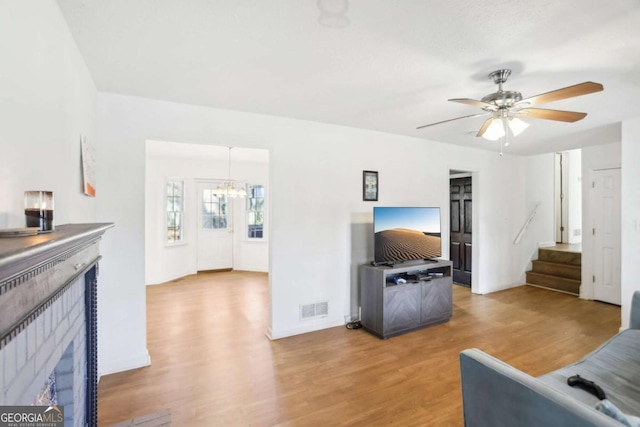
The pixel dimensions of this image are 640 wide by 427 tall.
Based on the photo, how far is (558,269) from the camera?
5367 mm

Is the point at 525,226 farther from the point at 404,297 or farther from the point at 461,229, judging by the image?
the point at 404,297

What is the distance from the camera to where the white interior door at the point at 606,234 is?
176 inches

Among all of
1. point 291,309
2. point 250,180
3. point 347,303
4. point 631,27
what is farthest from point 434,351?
point 250,180

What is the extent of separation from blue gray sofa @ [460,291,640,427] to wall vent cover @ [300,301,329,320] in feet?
7.17

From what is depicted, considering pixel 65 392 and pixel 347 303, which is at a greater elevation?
pixel 65 392

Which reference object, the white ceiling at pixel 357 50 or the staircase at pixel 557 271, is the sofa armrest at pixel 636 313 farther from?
the staircase at pixel 557 271

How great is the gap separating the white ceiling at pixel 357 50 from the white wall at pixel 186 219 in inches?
118

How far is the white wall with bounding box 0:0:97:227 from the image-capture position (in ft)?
3.21

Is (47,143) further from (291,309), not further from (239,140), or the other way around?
(291,309)

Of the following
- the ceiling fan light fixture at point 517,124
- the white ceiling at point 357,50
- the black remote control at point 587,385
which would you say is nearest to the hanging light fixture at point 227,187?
the white ceiling at point 357,50

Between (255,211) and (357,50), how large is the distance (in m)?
5.42

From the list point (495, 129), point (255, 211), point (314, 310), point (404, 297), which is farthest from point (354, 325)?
point (255, 211)

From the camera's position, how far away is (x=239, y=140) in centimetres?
311

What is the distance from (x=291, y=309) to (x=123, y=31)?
284 cm
